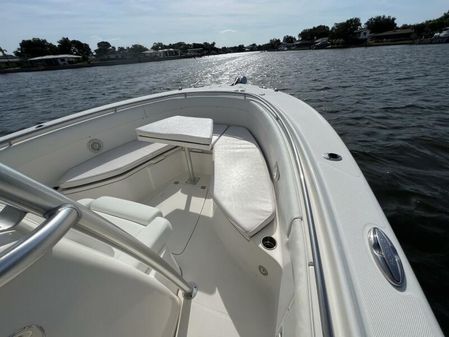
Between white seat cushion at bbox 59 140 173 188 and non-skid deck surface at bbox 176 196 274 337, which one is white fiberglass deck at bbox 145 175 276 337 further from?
white seat cushion at bbox 59 140 173 188

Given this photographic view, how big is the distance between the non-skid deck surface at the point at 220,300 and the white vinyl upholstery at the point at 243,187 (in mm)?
410

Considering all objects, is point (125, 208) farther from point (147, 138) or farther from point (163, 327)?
point (147, 138)

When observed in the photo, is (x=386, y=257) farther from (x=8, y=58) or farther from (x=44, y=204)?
(x=8, y=58)

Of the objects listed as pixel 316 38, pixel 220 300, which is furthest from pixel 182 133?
pixel 316 38

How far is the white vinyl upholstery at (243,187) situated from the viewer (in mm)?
1238

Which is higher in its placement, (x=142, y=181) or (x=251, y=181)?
(x=251, y=181)

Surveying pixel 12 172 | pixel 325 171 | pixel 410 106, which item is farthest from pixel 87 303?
pixel 410 106

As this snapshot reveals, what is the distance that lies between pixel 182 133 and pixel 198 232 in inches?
34.2

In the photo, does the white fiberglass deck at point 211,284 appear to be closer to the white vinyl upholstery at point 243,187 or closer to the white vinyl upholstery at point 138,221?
the white vinyl upholstery at point 243,187

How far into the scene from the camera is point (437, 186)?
2.30m

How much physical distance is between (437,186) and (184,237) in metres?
2.72

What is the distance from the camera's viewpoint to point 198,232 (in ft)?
5.92

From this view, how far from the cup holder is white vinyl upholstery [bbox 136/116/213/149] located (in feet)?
3.12

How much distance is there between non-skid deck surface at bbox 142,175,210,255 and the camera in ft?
5.82
